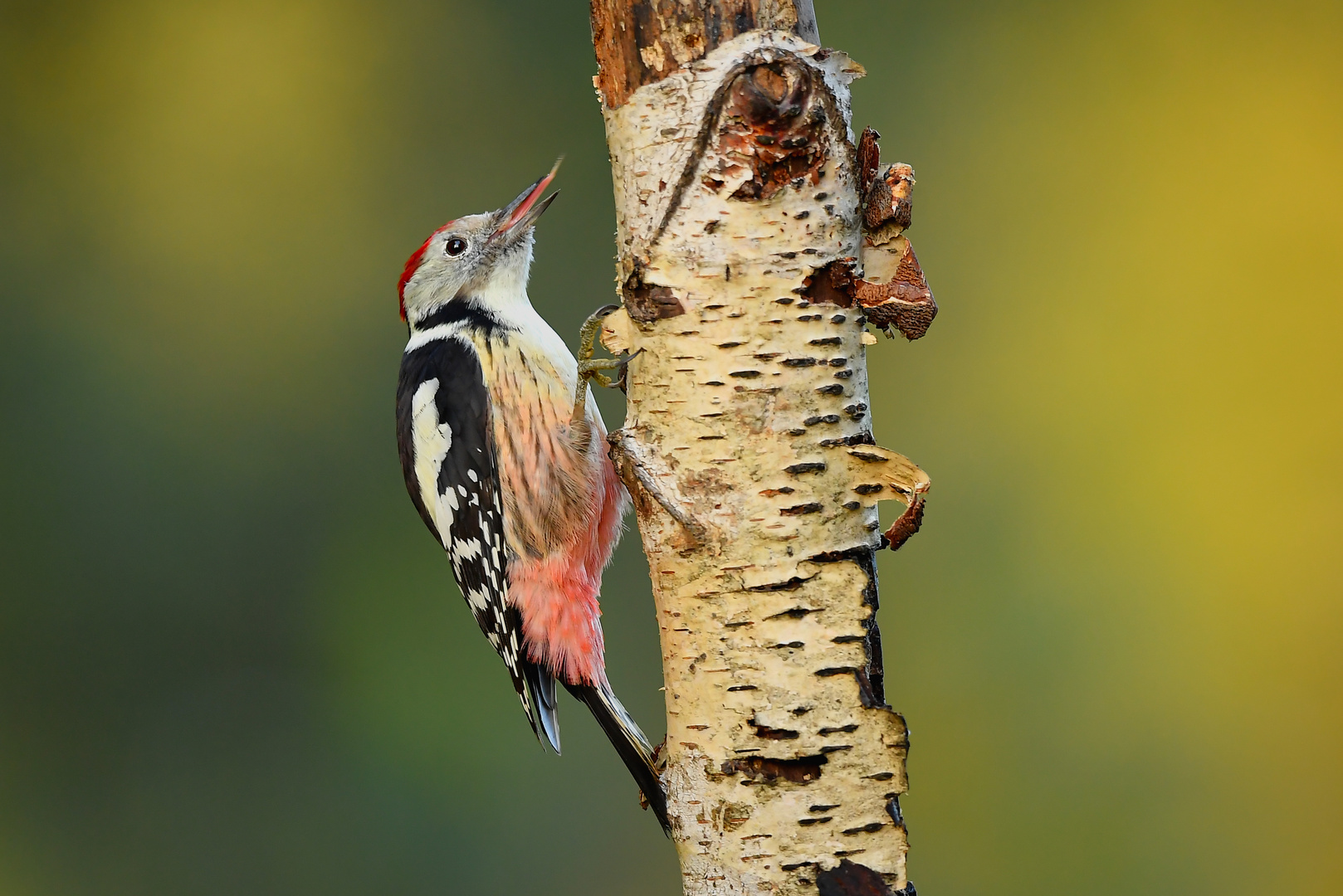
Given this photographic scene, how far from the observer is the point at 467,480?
2088 millimetres

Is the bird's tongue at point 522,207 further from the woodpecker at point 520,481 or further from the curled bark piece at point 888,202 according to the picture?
the curled bark piece at point 888,202

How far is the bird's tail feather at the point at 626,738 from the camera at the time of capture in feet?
5.26

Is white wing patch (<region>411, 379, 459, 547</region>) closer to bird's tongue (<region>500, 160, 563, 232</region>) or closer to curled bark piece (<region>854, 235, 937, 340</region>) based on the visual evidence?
bird's tongue (<region>500, 160, 563, 232</region>)

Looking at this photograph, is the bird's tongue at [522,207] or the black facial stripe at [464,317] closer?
the black facial stripe at [464,317]

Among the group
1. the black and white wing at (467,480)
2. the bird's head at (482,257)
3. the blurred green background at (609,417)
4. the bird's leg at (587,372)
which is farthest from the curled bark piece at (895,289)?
the blurred green background at (609,417)

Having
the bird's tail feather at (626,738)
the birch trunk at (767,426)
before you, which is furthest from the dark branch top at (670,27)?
the bird's tail feather at (626,738)

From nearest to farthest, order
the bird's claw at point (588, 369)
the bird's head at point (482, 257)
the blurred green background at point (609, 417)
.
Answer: the bird's claw at point (588, 369) < the bird's head at point (482, 257) < the blurred green background at point (609, 417)

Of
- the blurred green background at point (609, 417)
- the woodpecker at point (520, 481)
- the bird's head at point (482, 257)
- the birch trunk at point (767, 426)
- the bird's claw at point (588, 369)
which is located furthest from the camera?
the blurred green background at point (609, 417)

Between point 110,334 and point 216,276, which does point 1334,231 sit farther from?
point 110,334

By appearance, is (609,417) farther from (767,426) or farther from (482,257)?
(767,426)

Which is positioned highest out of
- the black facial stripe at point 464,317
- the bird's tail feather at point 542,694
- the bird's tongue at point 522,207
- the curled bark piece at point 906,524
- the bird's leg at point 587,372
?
the bird's tongue at point 522,207

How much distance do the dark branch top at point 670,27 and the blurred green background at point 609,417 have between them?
101 inches

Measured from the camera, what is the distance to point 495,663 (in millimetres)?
4066

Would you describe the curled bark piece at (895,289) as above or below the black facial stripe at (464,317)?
below
